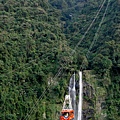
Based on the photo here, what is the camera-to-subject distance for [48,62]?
30969mm

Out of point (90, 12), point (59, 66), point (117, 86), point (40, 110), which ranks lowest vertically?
point (40, 110)

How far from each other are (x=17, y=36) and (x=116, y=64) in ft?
35.5

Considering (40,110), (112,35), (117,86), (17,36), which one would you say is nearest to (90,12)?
(112,35)

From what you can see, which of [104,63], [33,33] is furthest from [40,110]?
[33,33]

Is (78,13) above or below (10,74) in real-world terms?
above

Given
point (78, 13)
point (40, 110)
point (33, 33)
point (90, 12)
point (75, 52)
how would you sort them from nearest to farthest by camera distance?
point (40, 110) < point (75, 52) < point (33, 33) < point (90, 12) < point (78, 13)

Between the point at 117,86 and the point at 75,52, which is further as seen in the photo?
the point at 75,52

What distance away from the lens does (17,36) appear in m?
32.9

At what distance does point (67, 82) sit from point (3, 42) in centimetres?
765

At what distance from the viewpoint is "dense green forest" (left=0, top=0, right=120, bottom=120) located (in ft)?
89.2

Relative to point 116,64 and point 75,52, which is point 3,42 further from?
point 116,64

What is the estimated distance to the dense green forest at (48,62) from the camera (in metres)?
27.2

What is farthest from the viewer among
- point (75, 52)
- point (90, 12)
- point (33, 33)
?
point (90, 12)

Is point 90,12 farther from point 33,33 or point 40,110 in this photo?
point 40,110
